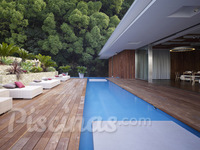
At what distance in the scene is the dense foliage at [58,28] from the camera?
748 inches

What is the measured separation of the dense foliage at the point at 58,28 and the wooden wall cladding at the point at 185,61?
9.40 m

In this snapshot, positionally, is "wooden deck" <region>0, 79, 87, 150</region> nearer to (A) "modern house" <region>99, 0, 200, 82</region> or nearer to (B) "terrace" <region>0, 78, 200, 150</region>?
(B) "terrace" <region>0, 78, 200, 150</region>

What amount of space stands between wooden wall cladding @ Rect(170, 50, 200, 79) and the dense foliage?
9.40m

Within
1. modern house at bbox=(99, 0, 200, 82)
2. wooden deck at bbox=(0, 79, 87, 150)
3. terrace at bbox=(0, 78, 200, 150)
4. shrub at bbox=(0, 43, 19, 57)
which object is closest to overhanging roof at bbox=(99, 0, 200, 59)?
modern house at bbox=(99, 0, 200, 82)

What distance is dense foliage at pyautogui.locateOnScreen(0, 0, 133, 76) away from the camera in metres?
19.0

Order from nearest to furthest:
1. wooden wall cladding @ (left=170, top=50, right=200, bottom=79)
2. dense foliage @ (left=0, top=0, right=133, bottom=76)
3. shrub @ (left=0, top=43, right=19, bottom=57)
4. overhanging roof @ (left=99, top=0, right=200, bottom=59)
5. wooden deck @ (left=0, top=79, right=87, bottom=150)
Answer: wooden deck @ (left=0, top=79, right=87, bottom=150)
overhanging roof @ (left=99, top=0, right=200, bottom=59)
shrub @ (left=0, top=43, right=19, bottom=57)
wooden wall cladding @ (left=170, top=50, right=200, bottom=79)
dense foliage @ (left=0, top=0, right=133, bottom=76)

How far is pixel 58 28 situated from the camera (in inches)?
875

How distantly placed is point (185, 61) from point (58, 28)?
658 inches

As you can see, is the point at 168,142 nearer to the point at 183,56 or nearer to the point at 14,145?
the point at 14,145

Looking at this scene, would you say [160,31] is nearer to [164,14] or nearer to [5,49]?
[164,14]

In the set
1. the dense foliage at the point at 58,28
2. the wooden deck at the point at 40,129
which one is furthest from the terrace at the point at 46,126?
the dense foliage at the point at 58,28

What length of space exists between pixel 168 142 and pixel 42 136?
6.56 feet

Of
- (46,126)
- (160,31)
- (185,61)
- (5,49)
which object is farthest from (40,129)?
(185,61)

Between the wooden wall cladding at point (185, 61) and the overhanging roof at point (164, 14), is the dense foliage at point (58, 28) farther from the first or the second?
the overhanging roof at point (164, 14)
